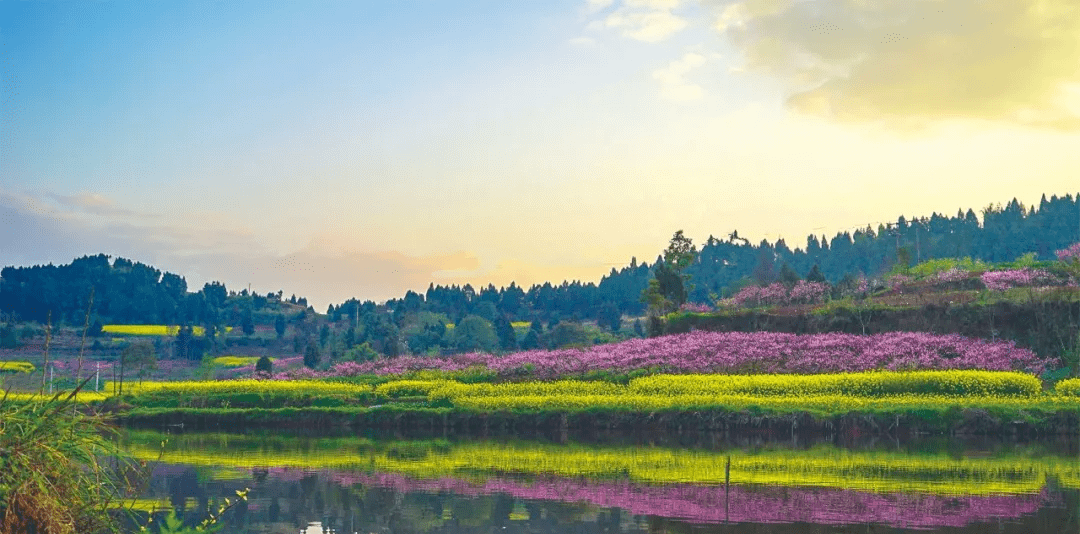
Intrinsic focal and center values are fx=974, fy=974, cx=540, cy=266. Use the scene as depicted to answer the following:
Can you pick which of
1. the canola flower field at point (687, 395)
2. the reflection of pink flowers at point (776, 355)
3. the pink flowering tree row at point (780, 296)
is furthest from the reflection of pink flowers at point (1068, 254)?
the canola flower field at point (687, 395)

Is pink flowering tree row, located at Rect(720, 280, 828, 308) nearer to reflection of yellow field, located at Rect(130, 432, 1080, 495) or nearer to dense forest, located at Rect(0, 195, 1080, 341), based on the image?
reflection of yellow field, located at Rect(130, 432, 1080, 495)

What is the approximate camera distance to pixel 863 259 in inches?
5423

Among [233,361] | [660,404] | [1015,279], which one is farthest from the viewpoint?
[233,361]

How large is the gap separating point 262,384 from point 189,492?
24369mm

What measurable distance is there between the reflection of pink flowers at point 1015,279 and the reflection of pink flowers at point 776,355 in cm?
653

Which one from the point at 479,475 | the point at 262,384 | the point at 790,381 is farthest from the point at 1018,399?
the point at 262,384

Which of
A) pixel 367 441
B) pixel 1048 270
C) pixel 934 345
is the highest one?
pixel 1048 270

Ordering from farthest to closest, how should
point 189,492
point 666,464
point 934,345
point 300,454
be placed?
point 934,345, point 300,454, point 666,464, point 189,492

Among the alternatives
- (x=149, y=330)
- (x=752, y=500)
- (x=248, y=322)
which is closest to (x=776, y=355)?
(x=752, y=500)

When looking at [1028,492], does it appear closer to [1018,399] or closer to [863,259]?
[1018,399]

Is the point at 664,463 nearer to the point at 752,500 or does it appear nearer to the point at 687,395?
the point at 752,500

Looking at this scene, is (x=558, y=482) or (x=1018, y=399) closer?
(x=558, y=482)

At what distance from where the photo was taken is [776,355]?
41.2 m

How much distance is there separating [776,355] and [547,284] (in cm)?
10093
